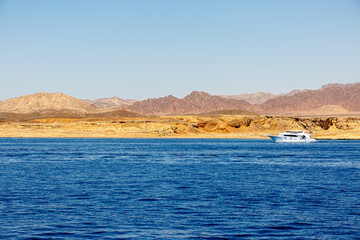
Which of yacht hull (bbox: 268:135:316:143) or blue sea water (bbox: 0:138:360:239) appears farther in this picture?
yacht hull (bbox: 268:135:316:143)

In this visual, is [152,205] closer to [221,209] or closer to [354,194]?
[221,209]

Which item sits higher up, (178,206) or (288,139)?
(288,139)

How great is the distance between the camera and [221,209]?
30.1 meters

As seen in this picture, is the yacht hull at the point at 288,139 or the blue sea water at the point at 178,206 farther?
the yacht hull at the point at 288,139

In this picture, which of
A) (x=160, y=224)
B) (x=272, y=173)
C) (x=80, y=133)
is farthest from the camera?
(x=80, y=133)

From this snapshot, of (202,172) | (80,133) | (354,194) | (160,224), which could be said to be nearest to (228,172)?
(202,172)

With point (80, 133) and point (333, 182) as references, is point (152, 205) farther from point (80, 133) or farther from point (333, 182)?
point (80, 133)

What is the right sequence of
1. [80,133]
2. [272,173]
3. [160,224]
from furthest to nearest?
[80,133], [272,173], [160,224]

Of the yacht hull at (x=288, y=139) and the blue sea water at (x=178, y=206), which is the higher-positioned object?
the yacht hull at (x=288, y=139)

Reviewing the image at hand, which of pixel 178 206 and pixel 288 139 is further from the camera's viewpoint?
pixel 288 139

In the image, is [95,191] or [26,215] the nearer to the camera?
[26,215]

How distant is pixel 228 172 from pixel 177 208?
79.6 ft

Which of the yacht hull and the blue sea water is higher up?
the yacht hull

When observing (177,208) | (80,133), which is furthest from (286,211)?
(80,133)
